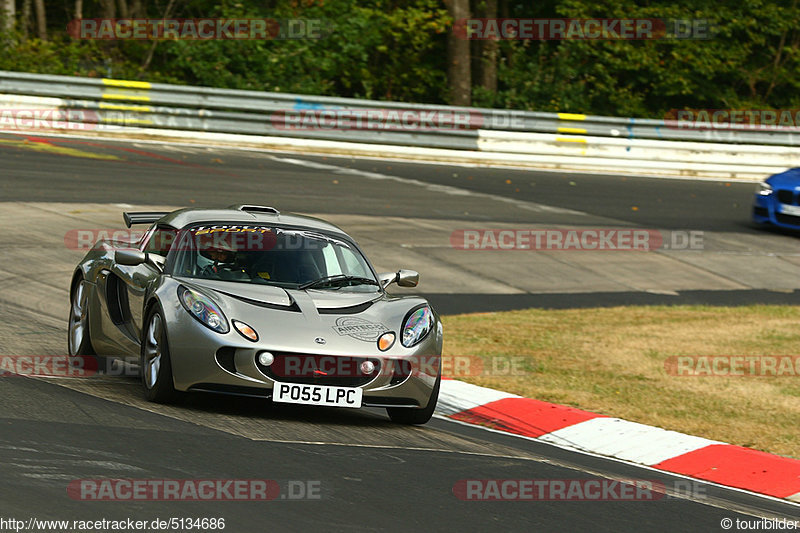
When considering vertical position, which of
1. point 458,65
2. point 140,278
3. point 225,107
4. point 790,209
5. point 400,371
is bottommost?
point 790,209

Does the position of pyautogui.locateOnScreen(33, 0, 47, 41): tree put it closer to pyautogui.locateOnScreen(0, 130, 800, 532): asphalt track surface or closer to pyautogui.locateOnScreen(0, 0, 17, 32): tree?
pyautogui.locateOnScreen(0, 0, 17, 32): tree

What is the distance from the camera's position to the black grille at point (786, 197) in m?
19.0

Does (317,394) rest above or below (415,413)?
above

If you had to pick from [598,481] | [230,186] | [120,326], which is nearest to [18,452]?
[120,326]

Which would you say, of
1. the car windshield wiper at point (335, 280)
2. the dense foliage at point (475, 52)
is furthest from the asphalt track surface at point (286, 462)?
the dense foliage at point (475, 52)

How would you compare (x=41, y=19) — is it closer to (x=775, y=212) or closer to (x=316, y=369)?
(x=775, y=212)

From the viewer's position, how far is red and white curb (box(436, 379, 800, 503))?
23.3 feet

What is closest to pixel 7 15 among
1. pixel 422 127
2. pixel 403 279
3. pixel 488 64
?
pixel 422 127

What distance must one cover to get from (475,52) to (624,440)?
78.2ft

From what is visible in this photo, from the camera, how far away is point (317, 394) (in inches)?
274

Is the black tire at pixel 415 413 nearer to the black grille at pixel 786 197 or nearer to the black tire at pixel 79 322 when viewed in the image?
the black tire at pixel 79 322

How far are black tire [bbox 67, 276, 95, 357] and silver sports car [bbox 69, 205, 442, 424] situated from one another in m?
0.02

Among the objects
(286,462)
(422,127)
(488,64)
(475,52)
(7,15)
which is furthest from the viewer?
(475,52)

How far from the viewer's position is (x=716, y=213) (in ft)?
68.1
